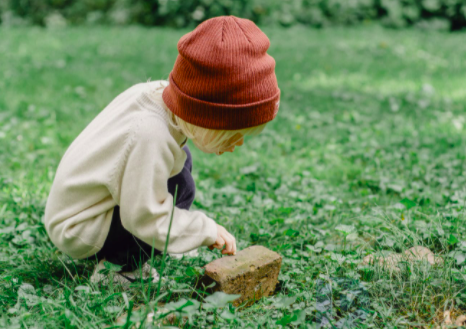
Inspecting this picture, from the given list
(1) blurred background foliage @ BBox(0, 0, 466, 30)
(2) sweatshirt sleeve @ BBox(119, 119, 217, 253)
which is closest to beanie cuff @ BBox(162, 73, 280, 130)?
(2) sweatshirt sleeve @ BBox(119, 119, 217, 253)

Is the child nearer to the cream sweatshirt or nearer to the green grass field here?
the cream sweatshirt

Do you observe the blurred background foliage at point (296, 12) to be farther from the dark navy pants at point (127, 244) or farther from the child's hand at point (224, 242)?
the child's hand at point (224, 242)

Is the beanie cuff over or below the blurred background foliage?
over

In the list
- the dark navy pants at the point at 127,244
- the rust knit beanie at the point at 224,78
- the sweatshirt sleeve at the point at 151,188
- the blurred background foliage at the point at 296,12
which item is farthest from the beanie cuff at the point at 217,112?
the blurred background foliage at the point at 296,12

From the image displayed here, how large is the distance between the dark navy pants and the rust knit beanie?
1.53 ft

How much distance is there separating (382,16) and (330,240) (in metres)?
9.04

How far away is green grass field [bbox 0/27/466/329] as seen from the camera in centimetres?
167

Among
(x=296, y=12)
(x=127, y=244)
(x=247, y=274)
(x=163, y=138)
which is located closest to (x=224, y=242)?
(x=247, y=274)

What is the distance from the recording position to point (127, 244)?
1.90 meters

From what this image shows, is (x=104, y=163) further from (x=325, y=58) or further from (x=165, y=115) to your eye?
(x=325, y=58)

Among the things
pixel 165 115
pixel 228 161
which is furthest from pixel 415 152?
pixel 165 115

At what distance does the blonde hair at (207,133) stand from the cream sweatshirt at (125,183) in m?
0.03

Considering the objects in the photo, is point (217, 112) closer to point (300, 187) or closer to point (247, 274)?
point (247, 274)

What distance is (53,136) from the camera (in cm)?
359
